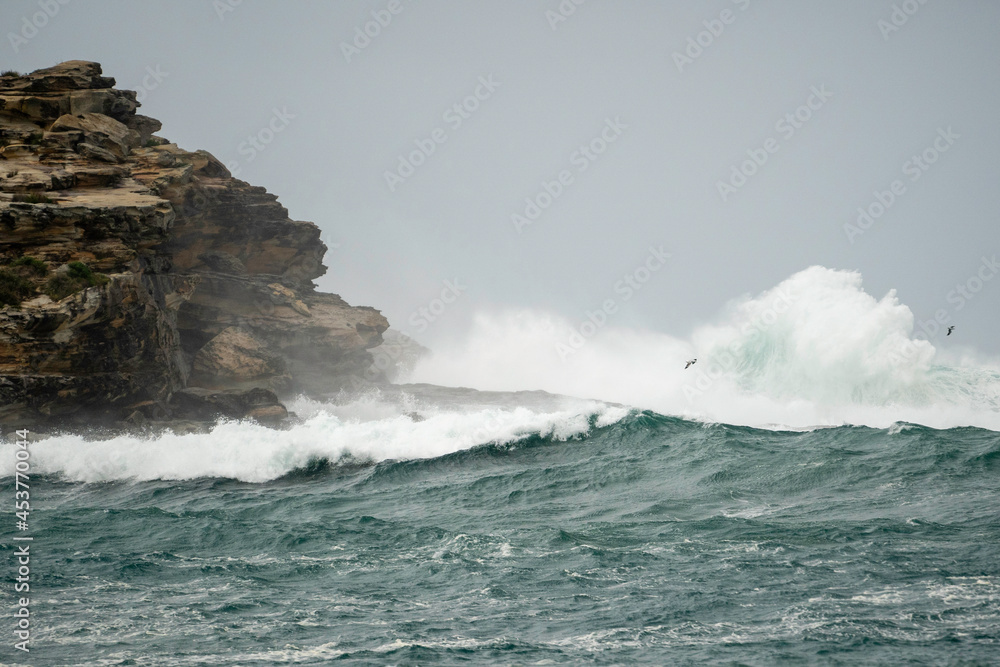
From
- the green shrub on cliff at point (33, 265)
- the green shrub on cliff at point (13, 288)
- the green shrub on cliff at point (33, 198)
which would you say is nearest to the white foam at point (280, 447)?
the green shrub on cliff at point (13, 288)

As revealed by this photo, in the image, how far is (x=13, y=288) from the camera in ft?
98.9

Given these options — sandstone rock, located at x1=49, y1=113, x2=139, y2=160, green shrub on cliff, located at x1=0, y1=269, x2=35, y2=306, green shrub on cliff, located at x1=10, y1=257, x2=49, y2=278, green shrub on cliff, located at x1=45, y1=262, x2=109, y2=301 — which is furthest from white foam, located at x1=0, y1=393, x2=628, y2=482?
sandstone rock, located at x1=49, y1=113, x2=139, y2=160

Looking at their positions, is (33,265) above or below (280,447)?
above

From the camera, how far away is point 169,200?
3956 centimetres

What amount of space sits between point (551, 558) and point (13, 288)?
85.3ft

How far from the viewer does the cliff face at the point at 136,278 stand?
30797mm

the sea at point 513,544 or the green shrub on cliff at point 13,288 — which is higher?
the green shrub on cliff at point 13,288

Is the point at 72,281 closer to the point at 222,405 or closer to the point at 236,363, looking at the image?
the point at 222,405

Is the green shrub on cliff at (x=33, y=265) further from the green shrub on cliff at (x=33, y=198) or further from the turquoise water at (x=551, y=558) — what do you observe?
the turquoise water at (x=551, y=558)

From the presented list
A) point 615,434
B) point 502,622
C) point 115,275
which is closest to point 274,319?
point 115,275

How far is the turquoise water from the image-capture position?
35.2ft

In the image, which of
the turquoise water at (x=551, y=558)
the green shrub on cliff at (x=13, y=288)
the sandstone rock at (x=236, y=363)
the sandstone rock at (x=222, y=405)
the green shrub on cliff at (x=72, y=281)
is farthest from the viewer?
the sandstone rock at (x=236, y=363)

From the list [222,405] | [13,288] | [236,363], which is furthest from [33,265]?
[236,363]

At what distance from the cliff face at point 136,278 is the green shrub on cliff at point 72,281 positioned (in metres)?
0.06
